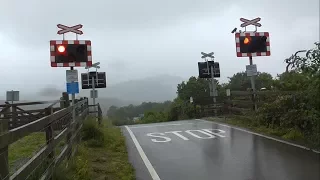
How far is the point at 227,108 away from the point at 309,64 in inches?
441

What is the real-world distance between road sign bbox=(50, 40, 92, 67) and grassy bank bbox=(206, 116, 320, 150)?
611 centimetres

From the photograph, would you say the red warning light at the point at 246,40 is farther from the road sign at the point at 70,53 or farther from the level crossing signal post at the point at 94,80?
the level crossing signal post at the point at 94,80

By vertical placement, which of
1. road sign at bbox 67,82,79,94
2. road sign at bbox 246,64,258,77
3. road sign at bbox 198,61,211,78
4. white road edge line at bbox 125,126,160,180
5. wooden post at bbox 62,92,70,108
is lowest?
white road edge line at bbox 125,126,160,180

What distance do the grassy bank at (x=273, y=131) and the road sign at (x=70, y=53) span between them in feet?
20.0

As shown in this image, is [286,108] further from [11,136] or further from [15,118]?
[15,118]

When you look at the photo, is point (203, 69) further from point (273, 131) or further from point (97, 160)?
point (97, 160)

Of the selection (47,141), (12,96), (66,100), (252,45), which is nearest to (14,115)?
(12,96)

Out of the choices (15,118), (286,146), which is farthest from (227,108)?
(15,118)

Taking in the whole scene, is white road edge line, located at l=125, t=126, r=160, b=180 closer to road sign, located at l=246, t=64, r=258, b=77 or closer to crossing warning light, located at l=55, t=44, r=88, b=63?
crossing warning light, located at l=55, t=44, r=88, b=63

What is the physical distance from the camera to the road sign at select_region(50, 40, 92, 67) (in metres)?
11.0

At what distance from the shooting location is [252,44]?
14.1m

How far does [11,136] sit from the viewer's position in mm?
3627

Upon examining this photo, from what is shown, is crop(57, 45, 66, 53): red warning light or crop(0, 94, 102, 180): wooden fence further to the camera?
crop(57, 45, 66, 53): red warning light

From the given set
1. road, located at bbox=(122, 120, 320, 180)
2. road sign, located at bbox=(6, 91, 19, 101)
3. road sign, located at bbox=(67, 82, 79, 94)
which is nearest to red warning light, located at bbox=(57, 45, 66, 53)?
road sign, located at bbox=(67, 82, 79, 94)
